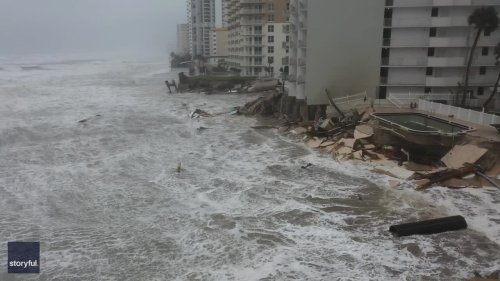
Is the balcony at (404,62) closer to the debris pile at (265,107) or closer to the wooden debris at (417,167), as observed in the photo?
the debris pile at (265,107)

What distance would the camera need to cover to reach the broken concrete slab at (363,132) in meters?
28.5

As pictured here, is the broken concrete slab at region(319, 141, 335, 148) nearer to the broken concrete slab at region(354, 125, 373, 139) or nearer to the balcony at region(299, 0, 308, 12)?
the broken concrete slab at region(354, 125, 373, 139)

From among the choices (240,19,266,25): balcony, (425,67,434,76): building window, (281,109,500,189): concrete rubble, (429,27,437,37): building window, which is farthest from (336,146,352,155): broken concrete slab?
(240,19,266,25): balcony

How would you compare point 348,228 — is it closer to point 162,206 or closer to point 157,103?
point 162,206

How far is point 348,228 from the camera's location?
17.2 m

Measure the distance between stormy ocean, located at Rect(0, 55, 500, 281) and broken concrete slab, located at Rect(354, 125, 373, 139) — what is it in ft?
9.61

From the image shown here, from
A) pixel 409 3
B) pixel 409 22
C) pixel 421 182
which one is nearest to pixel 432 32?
pixel 409 22

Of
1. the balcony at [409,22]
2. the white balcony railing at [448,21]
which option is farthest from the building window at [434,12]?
the balcony at [409,22]

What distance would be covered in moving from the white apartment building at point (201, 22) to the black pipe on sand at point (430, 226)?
442ft

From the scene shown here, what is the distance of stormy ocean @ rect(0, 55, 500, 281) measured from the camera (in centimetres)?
1438

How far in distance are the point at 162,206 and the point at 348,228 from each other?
28.2 feet

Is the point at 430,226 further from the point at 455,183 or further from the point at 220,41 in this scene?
the point at 220,41

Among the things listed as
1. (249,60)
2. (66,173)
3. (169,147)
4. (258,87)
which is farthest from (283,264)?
(249,60)

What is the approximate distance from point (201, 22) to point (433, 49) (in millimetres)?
119821
